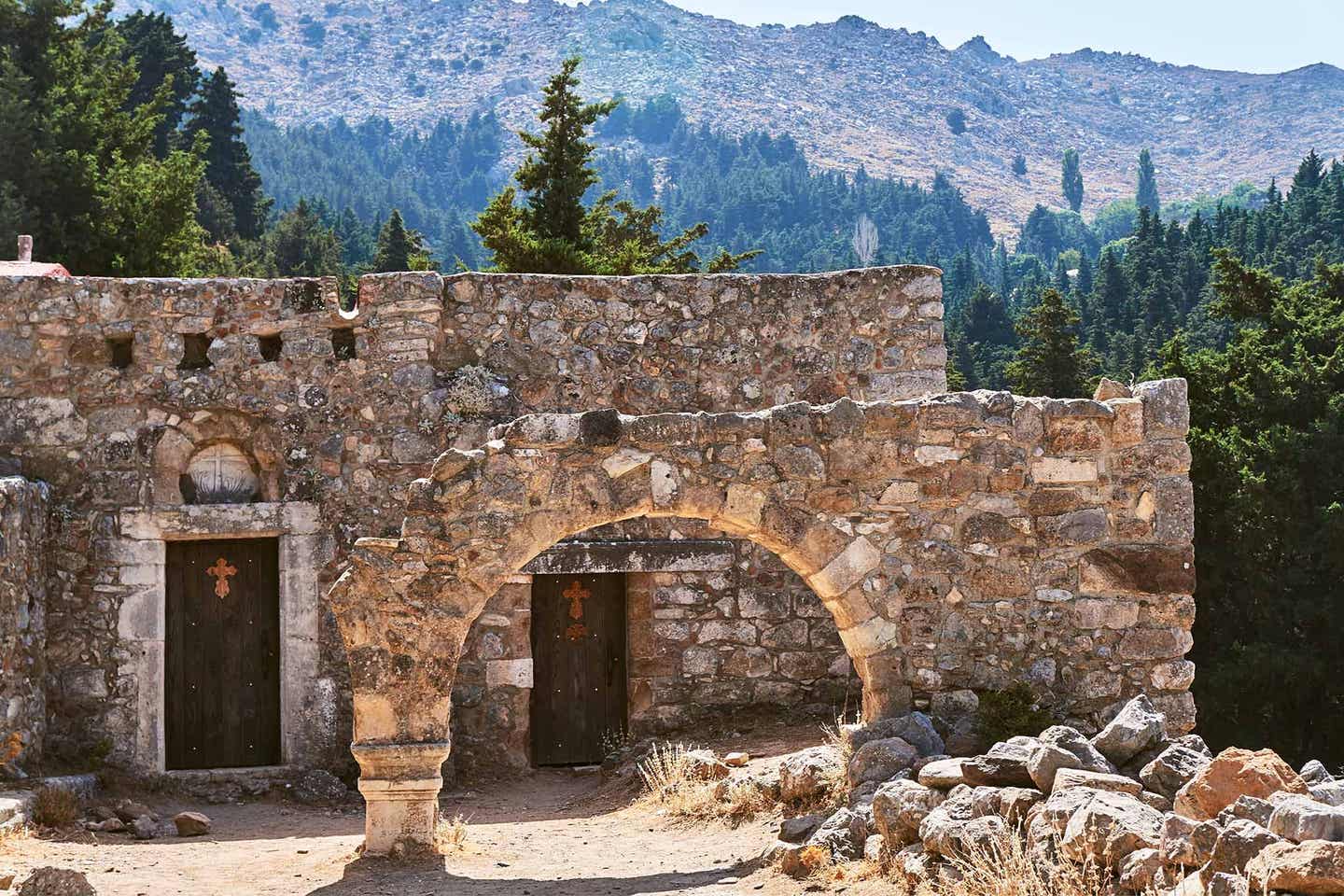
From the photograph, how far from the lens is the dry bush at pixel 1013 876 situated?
251 inches

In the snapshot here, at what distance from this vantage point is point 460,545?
857 centimetres

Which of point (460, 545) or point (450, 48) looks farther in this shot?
point (450, 48)

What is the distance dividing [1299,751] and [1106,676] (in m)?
11.1

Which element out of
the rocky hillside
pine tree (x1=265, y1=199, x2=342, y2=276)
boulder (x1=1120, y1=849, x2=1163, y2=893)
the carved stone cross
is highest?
the rocky hillside

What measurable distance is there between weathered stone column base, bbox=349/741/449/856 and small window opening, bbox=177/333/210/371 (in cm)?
477

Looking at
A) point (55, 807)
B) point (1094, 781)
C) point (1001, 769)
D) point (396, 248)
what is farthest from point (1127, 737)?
point (396, 248)

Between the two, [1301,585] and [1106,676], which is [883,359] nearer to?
[1106,676]

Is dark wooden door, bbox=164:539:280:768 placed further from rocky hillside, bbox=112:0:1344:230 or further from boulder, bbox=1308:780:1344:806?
rocky hillside, bbox=112:0:1344:230

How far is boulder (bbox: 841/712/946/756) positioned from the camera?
28.5 ft

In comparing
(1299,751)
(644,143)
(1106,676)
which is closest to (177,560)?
(1106,676)

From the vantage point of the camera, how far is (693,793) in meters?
10.0

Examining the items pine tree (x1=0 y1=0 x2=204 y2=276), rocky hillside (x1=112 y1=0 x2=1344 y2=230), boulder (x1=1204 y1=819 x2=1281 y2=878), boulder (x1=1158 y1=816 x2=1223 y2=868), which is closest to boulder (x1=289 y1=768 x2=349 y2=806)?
boulder (x1=1158 y1=816 x2=1223 y2=868)

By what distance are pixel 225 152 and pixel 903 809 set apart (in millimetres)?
35771

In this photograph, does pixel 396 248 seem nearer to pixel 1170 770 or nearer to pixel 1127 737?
pixel 1127 737
